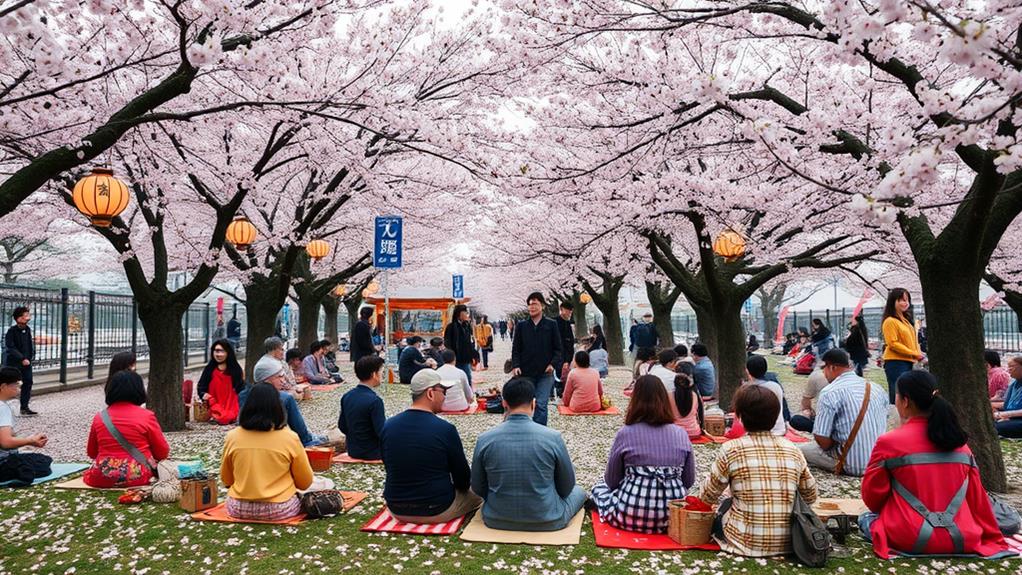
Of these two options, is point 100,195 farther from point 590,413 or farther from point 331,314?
point 331,314

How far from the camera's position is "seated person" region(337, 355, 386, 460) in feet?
20.8

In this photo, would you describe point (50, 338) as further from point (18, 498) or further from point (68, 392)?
point (18, 498)

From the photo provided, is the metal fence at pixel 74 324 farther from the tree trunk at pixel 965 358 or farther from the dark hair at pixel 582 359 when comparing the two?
the tree trunk at pixel 965 358

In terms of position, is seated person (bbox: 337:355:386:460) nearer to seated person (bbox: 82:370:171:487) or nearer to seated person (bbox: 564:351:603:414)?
seated person (bbox: 82:370:171:487)

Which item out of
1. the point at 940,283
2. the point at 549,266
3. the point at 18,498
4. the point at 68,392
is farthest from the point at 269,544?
the point at 549,266

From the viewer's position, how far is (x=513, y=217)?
1720 cm

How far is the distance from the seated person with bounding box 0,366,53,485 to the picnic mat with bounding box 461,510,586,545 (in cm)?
373

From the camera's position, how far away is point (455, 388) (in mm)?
10352

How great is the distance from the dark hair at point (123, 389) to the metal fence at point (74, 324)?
32.6 feet

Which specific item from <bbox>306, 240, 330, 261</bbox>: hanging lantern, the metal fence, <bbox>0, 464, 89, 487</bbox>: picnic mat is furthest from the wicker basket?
the metal fence

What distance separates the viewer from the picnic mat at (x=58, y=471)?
5.93 m

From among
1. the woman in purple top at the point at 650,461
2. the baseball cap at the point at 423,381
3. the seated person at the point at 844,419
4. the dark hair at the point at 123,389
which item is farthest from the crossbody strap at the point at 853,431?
the dark hair at the point at 123,389

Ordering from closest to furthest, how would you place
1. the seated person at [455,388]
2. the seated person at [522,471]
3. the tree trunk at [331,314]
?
1. the seated person at [522,471]
2. the seated person at [455,388]
3. the tree trunk at [331,314]

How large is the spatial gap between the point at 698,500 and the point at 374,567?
6.95ft
